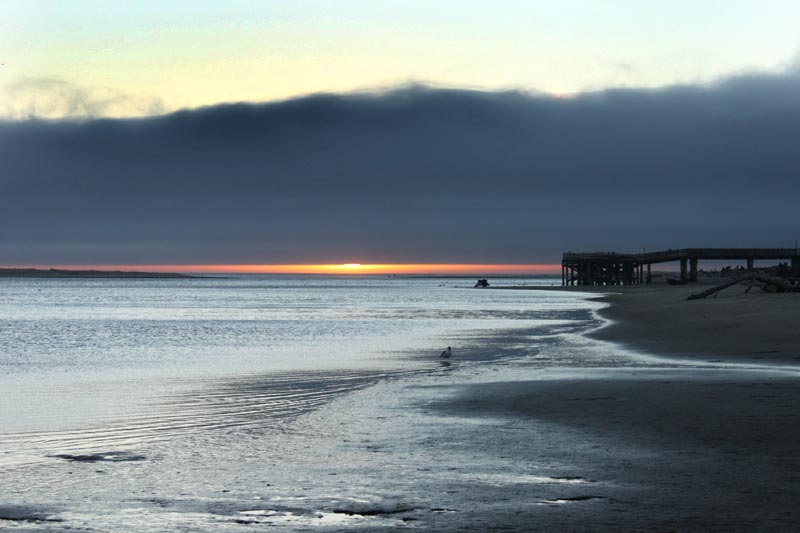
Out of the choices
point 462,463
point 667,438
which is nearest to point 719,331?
point 667,438

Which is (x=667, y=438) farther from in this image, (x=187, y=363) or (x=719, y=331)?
(x=719, y=331)

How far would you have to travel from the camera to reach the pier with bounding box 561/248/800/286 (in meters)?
115

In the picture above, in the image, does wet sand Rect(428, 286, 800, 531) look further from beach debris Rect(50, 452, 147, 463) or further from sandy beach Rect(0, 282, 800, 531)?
beach debris Rect(50, 452, 147, 463)

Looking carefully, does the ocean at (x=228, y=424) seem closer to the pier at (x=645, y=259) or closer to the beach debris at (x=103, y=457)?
the beach debris at (x=103, y=457)

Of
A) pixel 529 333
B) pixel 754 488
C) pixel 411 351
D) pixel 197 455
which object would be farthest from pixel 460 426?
pixel 529 333

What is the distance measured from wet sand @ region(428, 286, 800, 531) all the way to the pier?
95634mm

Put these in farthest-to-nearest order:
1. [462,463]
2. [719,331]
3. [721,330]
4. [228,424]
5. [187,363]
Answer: [721,330], [719,331], [187,363], [228,424], [462,463]

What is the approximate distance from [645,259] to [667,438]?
112461 millimetres

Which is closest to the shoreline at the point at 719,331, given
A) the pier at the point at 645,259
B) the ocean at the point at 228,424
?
the ocean at the point at 228,424

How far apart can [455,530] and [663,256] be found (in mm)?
114044

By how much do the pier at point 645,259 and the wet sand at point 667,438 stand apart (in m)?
95.6

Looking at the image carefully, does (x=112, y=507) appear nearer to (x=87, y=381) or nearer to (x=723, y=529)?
(x=723, y=529)

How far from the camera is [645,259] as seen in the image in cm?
11975

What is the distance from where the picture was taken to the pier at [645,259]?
378 feet
